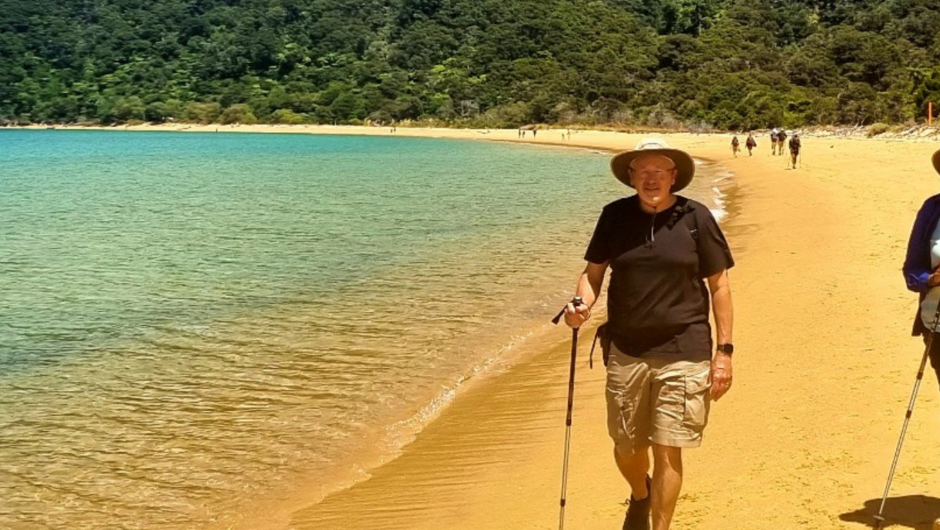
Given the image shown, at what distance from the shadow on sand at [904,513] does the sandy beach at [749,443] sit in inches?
0.5

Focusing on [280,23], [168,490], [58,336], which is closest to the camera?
[168,490]

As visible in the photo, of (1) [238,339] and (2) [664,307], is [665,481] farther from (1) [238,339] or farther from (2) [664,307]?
(1) [238,339]

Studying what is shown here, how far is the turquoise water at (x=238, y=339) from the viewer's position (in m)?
6.24

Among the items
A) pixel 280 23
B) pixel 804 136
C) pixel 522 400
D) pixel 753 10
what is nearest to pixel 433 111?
pixel 753 10

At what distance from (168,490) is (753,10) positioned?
134 m

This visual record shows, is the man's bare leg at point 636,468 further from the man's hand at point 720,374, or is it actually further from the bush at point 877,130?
Result: the bush at point 877,130

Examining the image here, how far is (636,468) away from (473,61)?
452 ft

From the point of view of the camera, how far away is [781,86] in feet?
312

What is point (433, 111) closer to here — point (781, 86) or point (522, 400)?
point (781, 86)

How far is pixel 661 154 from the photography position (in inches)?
160

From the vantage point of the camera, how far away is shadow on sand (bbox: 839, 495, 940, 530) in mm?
4391

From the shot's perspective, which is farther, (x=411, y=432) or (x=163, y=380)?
(x=163, y=380)

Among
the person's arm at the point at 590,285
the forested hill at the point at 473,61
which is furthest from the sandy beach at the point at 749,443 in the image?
the forested hill at the point at 473,61

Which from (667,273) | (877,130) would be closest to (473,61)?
(877,130)
